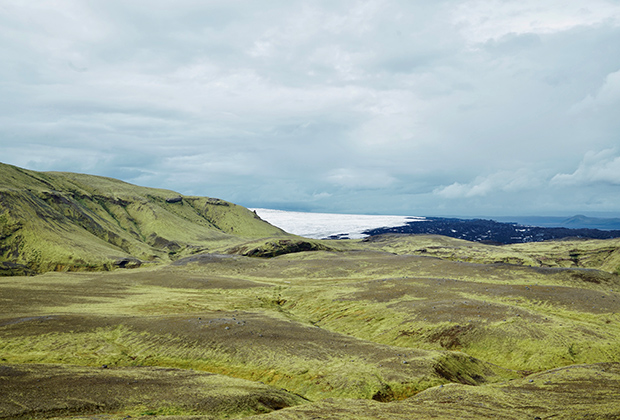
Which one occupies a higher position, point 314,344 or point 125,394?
point 125,394

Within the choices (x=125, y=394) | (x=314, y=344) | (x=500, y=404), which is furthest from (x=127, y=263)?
(x=500, y=404)

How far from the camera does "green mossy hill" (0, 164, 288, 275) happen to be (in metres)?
79.3

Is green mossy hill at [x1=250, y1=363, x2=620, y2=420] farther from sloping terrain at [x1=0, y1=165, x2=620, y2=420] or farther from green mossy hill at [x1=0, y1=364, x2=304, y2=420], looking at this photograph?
green mossy hill at [x1=0, y1=364, x2=304, y2=420]

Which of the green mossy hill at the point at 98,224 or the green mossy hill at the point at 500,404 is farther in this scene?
the green mossy hill at the point at 98,224

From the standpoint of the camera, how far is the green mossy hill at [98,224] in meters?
79.3

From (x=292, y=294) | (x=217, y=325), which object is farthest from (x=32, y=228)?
(x=217, y=325)

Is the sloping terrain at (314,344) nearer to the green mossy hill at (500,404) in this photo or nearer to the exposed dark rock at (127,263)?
the green mossy hill at (500,404)

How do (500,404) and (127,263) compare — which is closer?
(500,404)

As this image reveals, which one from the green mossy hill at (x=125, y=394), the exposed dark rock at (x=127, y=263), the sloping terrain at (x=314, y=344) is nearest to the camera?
the green mossy hill at (x=125, y=394)

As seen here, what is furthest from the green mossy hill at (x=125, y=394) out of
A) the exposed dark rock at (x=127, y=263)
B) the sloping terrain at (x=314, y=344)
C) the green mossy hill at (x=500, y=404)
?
the exposed dark rock at (x=127, y=263)

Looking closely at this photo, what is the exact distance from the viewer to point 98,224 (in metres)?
114

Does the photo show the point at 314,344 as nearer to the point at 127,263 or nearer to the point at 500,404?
the point at 500,404

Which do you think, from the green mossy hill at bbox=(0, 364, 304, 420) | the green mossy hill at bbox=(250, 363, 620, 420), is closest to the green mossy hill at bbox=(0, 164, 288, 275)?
the green mossy hill at bbox=(0, 364, 304, 420)

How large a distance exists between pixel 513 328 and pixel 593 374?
10.0 m
